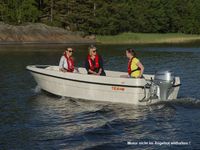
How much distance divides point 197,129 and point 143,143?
7.76 ft

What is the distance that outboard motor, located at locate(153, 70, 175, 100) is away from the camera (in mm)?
18469

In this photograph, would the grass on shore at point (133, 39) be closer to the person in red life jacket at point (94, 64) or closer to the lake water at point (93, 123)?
the lake water at point (93, 123)

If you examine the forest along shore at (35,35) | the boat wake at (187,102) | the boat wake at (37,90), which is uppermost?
the boat wake at (187,102)

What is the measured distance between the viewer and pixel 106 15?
91.4 m

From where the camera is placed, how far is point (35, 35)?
7325 cm

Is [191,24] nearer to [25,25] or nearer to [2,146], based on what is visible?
[25,25]

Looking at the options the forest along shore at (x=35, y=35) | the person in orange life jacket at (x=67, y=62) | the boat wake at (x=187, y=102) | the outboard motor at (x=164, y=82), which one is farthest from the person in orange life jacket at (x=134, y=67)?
the forest along shore at (x=35, y=35)

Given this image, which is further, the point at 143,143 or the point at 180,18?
the point at 180,18

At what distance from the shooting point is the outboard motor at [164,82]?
18.5 meters

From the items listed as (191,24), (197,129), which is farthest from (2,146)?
(191,24)

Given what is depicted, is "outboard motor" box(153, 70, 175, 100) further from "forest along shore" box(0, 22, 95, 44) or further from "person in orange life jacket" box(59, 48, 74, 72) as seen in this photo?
"forest along shore" box(0, 22, 95, 44)

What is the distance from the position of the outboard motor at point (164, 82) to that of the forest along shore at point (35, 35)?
173ft

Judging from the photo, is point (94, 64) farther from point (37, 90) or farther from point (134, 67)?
point (37, 90)

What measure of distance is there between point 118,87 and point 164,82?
185 cm
